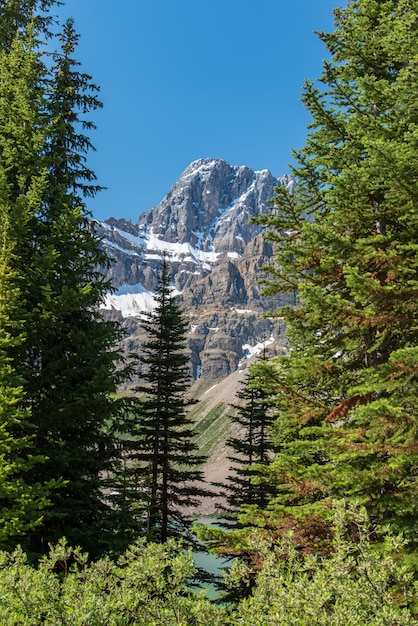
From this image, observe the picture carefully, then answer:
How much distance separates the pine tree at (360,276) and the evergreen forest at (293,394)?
44mm

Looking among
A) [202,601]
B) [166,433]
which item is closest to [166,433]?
[166,433]

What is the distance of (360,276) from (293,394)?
316 centimetres

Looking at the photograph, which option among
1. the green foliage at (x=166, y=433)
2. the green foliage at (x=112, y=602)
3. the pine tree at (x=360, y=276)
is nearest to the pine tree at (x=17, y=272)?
the green foliage at (x=112, y=602)

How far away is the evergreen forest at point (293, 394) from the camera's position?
439 cm

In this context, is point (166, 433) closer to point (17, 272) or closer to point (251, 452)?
point (251, 452)

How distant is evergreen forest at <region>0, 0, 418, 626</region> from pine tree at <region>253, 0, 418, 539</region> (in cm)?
4

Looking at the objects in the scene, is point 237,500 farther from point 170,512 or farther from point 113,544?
point 113,544

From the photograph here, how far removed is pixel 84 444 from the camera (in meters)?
13.3

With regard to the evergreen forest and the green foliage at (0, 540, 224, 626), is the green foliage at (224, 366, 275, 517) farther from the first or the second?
the green foliage at (0, 540, 224, 626)

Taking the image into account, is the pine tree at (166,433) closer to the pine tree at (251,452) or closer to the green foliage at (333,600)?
the pine tree at (251,452)

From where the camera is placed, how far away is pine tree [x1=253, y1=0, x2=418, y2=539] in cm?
734

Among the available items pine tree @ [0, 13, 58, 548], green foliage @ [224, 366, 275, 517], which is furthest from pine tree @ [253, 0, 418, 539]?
green foliage @ [224, 366, 275, 517]

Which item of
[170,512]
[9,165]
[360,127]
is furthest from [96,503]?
[360,127]

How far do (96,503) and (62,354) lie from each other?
4613 millimetres
